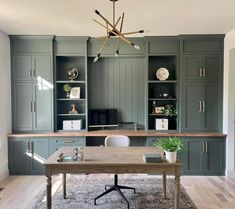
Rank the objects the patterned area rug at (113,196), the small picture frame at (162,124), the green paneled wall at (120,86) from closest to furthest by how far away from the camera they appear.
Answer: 1. the patterned area rug at (113,196)
2. the small picture frame at (162,124)
3. the green paneled wall at (120,86)

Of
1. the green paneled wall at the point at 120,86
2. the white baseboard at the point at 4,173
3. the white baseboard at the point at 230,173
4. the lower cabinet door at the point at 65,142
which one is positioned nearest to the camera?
the white baseboard at the point at 4,173

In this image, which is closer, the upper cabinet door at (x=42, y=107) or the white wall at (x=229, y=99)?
the white wall at (x=229, y=99)

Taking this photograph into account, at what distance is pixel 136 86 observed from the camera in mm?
5668

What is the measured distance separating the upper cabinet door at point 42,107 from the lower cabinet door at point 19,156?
0.39 meters

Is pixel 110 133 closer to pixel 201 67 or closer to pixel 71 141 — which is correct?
pixel 71 141

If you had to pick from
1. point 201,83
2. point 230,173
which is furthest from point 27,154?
point 230,173

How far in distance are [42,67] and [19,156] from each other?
173cm

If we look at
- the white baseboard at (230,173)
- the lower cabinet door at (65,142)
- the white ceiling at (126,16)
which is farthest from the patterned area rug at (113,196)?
the white ceiling at (126,16)

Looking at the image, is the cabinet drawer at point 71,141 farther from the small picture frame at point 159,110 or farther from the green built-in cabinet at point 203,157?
the green built-in cabinet at point 203,157

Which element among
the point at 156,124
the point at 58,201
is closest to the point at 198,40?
the point at 156,124

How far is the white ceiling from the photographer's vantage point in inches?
134

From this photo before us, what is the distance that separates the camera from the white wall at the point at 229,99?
4.92m

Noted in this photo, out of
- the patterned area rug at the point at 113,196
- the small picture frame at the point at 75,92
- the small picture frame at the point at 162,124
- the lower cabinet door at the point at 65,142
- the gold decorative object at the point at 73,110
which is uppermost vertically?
the small picture frame at the point at 75,92

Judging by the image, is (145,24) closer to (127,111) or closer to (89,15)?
(89,15)
